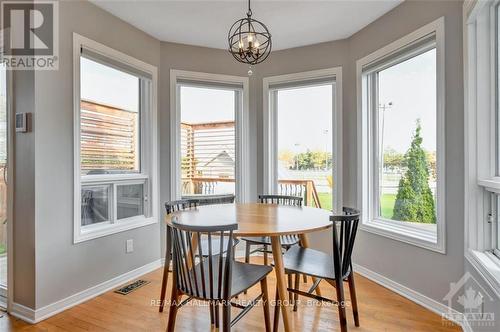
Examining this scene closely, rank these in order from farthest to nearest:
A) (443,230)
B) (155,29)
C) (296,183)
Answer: (296,183) < (155,29) < (443,230)

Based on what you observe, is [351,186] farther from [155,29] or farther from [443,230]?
[155,29]

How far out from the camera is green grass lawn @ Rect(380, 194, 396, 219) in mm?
2938

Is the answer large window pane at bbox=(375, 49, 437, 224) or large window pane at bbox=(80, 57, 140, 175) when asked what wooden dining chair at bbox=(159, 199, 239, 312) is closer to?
large window pane at bbox=(80, 57, 140, 175)

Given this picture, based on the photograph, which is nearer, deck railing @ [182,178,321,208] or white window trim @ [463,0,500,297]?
white window trim @ [463,0,500,297]

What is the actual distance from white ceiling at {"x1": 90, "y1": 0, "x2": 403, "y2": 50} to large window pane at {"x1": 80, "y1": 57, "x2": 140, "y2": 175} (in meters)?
0.58

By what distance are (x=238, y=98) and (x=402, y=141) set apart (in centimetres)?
193

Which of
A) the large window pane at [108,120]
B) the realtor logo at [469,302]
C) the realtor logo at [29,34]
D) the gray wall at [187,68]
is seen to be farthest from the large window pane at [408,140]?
the realtor logo at [29,34]

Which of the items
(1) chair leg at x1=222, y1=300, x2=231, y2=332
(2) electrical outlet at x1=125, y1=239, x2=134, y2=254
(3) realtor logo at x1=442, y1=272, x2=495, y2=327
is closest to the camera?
(1) chair leg at x1=222, y1=300, x2=231, y2=332

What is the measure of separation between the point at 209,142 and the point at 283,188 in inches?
42.8

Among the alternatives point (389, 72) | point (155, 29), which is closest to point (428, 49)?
point (389, 72)

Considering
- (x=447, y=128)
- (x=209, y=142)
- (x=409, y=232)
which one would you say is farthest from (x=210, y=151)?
(x=447, y=128)

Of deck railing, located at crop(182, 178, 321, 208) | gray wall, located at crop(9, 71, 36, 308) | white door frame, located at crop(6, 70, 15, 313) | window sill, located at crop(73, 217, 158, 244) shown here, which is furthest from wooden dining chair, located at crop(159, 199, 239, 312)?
white door frame, located at crop(6, 70, 15, 313)

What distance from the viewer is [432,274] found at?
2.36 meters

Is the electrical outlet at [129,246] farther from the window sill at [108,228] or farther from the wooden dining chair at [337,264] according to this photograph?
the wooden dining chair at [337,264]
